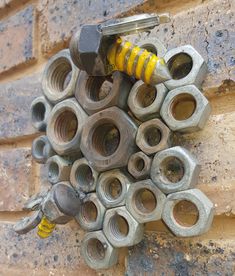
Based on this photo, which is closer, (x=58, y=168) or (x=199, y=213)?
(x=199, y=213)

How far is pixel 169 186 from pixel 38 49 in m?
0.46

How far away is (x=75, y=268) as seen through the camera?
2.29 feet

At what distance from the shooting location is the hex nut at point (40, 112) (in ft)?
2.33

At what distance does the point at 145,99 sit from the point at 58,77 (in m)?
0.18

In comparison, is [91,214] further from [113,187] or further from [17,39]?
[17,39]

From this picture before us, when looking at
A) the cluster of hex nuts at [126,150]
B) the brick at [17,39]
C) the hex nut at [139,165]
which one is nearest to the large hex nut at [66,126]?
the cluster of hex nuts at [126,150]

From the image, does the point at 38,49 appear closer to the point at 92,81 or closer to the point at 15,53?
the point at 15,53

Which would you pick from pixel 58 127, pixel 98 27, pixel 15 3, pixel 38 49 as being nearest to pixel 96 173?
pixel 58 127

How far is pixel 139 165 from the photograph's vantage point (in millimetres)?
597

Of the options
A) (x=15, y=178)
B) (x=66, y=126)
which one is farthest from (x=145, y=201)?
(x=15, y=178)

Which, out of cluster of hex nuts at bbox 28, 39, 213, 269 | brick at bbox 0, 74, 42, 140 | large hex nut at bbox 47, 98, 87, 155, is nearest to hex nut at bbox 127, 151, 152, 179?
cluster of hex nuts at bbox 28, 39, 213, 269

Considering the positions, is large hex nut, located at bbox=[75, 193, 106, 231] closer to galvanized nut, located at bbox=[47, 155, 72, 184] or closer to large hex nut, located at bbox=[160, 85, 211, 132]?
galvanized nut, located at bbox=[47, 155, 72, 184]

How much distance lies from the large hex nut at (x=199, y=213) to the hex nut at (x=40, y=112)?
0.28m

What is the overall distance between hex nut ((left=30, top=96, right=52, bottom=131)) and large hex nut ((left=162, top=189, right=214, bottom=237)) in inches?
11.1
